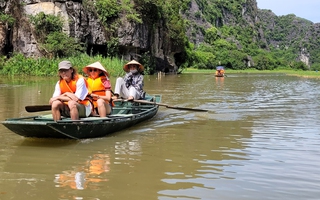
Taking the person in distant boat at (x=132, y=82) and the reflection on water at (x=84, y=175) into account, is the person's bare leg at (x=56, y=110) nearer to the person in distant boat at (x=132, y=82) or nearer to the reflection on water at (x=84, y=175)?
the reflection on water at (x=84, y=175)

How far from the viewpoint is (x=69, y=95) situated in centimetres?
500

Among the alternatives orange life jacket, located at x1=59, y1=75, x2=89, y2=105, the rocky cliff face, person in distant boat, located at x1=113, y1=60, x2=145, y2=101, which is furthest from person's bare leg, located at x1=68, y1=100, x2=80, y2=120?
the rocky cliff face

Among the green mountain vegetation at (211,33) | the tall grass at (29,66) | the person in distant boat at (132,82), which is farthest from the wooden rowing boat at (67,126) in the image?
the green mountain vegetation at (211,33)

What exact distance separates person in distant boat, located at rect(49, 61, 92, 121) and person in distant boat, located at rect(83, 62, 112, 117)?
0.38 meters

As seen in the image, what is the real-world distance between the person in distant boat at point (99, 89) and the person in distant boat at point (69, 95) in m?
→ 0.38

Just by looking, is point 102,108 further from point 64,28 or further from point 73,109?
point 64,28

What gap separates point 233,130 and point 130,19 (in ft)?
73.3

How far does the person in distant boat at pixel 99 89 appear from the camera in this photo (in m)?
5.67

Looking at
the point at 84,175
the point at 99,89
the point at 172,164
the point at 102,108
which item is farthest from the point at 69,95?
the point at 172,164

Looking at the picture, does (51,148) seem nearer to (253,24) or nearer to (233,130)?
(233,130)

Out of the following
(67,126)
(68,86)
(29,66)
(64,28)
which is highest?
(64,28)

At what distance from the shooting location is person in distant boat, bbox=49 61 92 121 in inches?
194

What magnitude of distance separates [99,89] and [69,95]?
2.85 feet

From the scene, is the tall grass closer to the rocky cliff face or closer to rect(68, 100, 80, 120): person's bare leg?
the rocky cliff face
